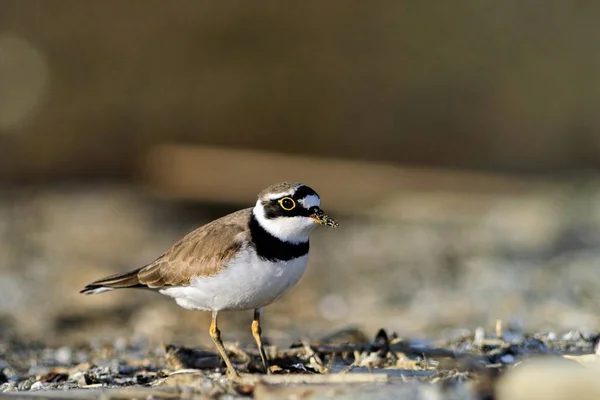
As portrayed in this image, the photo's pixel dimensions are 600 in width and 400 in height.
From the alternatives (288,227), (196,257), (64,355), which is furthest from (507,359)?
(64,355)

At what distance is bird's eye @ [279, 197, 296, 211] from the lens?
174 inches

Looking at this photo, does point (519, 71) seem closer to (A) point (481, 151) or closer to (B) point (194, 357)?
(A) point (481, 151)

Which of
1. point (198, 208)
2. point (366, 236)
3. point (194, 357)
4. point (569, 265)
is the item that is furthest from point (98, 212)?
point (194, 357)

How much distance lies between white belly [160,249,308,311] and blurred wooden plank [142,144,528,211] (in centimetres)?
739

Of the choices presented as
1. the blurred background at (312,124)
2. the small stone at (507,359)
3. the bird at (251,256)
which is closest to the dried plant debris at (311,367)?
the small stone at (507,359)

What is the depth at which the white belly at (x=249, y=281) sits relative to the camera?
13.9 feet

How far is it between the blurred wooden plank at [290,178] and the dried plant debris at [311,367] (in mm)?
6639

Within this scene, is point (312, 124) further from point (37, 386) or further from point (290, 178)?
point (37, 386)

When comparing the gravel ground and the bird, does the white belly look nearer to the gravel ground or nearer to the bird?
the bird

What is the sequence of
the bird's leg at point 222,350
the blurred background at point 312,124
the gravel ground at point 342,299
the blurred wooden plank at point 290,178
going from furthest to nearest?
the blurred wooden plank at point 290,178, the blurred background at point 312,124, the gravel ground at point 342,299, the bird's leg at point 222,350

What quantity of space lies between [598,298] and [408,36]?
33.1ft

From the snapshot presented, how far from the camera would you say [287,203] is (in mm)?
4418

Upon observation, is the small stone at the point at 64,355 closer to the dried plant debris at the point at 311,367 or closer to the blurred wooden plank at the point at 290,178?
the dried plant debris at the point at 311,367

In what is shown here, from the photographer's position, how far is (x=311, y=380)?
132 inches
